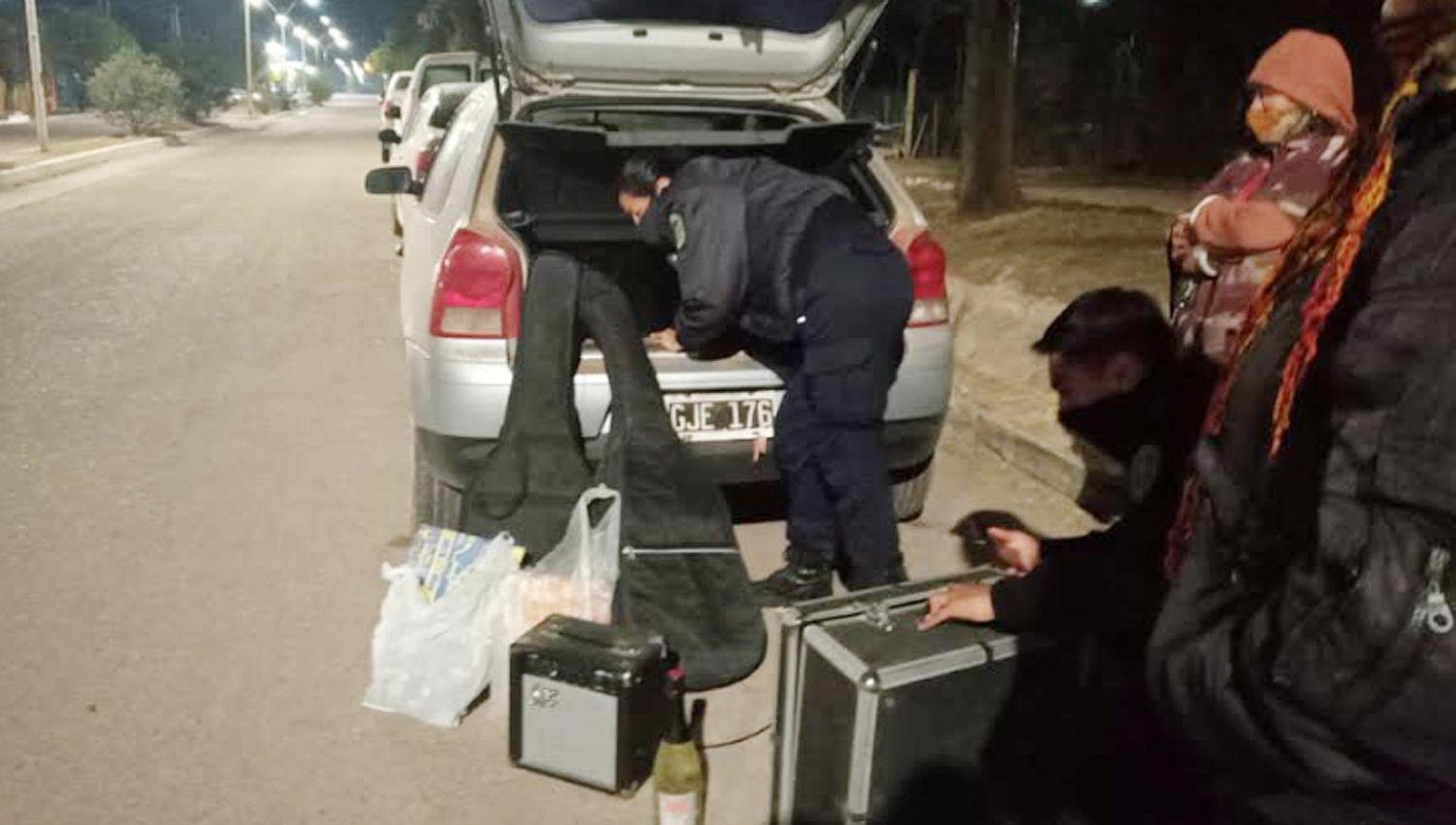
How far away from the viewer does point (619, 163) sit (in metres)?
5.26

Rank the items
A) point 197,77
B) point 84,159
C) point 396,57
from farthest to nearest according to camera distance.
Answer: point 396,57 < point 197,77 < point 84,159

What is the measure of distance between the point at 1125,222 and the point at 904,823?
852 centimetres

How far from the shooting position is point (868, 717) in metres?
2.04

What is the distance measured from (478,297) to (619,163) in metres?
1.81

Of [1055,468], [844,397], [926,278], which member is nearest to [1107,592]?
Answer: [844,397]

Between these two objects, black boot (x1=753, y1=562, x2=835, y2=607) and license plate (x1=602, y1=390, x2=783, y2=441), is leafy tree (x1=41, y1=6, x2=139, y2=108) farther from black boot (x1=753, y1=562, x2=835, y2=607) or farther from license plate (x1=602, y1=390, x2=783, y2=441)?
black boot (x1=753, y1=562, x2=835, y2=607)

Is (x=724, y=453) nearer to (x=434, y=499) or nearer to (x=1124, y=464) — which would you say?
(x=434, y=499)

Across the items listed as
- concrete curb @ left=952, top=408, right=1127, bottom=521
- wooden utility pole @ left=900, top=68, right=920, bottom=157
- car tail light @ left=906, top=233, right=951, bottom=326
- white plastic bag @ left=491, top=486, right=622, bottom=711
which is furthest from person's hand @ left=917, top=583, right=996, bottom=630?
wooden utility pole @ left=900, top=68, right=920, bottom=157

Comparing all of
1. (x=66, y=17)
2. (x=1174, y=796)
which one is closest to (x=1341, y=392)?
(x=1174, y=796)

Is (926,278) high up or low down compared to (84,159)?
up

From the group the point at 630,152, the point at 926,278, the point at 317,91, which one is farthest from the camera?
the point at 317,91

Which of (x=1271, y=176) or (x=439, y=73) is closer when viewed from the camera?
(x=1271, y=176)

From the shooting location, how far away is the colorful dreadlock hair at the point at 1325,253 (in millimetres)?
1208

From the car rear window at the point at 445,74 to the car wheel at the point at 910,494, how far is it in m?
13.5
